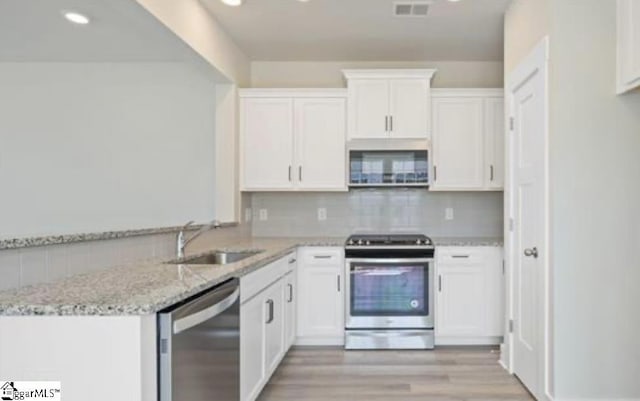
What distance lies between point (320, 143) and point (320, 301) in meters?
1.44

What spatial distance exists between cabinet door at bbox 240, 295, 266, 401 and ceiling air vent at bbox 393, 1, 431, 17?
226cm

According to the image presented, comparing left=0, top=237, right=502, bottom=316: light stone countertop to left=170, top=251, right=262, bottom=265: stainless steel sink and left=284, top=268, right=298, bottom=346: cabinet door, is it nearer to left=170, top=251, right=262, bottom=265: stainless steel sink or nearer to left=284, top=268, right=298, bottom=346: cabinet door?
left=170, top=251, right=262, bottom=265: stainless steel sink

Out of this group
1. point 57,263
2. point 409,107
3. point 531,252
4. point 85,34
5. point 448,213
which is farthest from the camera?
point 448,213

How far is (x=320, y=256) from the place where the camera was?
4.32 m

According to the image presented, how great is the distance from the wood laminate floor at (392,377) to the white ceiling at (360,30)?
2656 millimetres

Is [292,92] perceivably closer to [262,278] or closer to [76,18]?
[76,18]

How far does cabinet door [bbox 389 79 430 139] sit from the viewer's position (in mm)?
4507

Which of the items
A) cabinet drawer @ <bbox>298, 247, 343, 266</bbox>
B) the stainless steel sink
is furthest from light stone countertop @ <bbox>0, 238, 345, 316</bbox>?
cabinet drawer @ <bbox>298, 247, 343, 266</bbox>

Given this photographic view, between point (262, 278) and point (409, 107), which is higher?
point (409, 107)

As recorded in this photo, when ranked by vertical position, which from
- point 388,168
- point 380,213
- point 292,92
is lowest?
point 380,213

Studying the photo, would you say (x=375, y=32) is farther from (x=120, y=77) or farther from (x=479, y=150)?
(x=120, y=77)

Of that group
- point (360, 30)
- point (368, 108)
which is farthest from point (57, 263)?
point (368, 108)

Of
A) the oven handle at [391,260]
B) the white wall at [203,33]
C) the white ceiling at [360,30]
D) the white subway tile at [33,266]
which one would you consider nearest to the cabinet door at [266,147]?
the white wall at [203,33]

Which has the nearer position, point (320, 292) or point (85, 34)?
point (85, 34)
